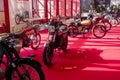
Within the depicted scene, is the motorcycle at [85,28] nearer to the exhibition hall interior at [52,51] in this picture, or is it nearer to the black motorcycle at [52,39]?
the exhibition hall interior at [52,51]

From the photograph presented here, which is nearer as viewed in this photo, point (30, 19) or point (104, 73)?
point (104, 73)

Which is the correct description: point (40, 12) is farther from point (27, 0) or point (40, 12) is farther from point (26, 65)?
point (26, 65)

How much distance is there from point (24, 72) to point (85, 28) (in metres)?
5.70

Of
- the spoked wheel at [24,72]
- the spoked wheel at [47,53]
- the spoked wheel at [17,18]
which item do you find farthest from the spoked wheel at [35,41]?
the spoked wheel at [17,18]

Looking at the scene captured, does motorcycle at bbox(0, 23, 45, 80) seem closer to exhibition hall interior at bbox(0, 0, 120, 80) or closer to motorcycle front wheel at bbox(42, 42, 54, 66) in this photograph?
exhibition hall interior at bbox(0, 0, 120, 80)

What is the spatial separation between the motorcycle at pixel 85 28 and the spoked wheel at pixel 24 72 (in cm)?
527

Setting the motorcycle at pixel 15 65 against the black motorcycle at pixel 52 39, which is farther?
the black motorcycle at pixel 52 39

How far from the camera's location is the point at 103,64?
4754 mm

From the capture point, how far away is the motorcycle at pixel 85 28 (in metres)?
8.47

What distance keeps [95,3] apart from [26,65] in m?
14.7

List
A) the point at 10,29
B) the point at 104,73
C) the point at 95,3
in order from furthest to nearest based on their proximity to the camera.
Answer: the point at 95,3 → the point at 10,29 → the point at 104,73

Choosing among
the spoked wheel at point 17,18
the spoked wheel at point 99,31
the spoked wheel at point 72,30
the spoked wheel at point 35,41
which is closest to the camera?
the spoked wheel at point 35,41

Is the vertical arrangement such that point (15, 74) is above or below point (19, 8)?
below

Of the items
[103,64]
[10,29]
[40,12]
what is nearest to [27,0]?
[40,12]
